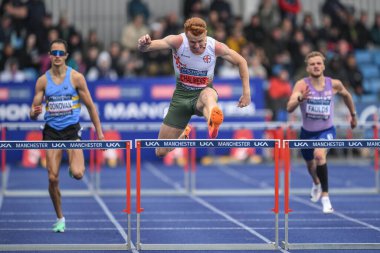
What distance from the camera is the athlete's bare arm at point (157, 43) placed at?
10.9 meters

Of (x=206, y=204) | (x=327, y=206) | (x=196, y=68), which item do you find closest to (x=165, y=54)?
(x=206, y=204)

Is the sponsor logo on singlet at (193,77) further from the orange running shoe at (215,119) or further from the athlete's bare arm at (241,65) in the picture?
the orange running shoe at (215,119)

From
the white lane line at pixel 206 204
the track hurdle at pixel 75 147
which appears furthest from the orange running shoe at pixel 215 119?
the white lane line at pixel 206 204

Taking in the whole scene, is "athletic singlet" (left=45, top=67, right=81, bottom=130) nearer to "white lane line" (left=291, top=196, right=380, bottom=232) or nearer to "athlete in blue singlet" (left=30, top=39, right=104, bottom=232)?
"athlete in blue singlet" (left=30, top=39, right=104, bottom=232)

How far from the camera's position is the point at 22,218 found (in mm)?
14680

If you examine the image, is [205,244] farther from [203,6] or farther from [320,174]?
[203,6]

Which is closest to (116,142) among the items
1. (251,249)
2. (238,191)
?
(251,249)

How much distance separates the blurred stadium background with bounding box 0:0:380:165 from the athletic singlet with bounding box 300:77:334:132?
8.22 meters

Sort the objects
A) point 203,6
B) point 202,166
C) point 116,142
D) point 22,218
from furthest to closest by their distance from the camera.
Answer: point 203,6 → point 202,166 → point 22,218 → point 116,142

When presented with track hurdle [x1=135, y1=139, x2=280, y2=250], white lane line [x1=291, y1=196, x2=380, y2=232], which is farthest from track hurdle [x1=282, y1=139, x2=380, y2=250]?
white lane line [x1=291, y1=196, x2=380, y2=232]

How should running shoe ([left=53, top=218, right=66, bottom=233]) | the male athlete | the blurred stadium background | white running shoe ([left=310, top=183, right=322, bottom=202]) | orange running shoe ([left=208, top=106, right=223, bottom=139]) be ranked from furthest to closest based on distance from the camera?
the blurred stadium background → white running shoe ([left=310, top=183, right=322, bottom=202]) → running shoe ([left=53, top=218, right=66, bottom=233]) → the male athlete → orange running shoe ([left=208, top=106, right=223, bottom=139])

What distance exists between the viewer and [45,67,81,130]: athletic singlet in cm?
1266

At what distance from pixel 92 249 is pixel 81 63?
46.9 feet

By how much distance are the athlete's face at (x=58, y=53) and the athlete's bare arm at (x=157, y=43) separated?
1.71 meters
